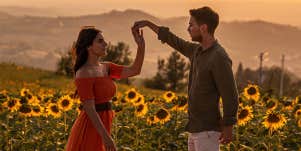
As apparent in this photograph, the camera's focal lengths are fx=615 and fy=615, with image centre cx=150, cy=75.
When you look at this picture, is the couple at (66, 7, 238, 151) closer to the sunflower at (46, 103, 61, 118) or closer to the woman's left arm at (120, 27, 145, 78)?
the woman's left arm at (120, 27, 145, 78)

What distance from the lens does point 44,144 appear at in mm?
8844

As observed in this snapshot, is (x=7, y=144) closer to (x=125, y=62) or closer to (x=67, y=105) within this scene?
(x=67, y=105)

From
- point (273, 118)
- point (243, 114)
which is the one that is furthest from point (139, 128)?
point (273, 118)

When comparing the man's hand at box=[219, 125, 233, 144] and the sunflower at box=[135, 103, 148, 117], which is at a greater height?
the man's hand at box=[219, 125, 233, 144]

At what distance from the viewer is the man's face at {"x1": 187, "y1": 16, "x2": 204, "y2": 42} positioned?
17.3 feet

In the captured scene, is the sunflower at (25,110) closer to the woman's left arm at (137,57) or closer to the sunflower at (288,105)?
the woman's left arm at (137,57)

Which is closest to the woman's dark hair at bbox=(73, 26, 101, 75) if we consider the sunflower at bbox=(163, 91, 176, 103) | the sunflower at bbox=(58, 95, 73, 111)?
the sunflower at bbox=(58, 95, 73, 111)

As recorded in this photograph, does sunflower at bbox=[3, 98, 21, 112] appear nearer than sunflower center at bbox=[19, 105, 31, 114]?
No

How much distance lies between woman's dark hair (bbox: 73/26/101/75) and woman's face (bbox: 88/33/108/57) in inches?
1.1

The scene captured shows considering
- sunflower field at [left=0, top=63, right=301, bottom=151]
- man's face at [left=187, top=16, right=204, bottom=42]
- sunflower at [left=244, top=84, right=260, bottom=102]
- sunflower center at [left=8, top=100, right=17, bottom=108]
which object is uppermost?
man's face at [left=187, top=16, right=204, bottom=42]

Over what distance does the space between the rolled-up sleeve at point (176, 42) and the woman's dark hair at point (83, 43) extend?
0.64m

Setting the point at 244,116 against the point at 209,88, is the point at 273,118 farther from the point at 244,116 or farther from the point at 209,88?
the point at 209,88

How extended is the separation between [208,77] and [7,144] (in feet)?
15.9

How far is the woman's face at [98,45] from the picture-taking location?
574 cm
